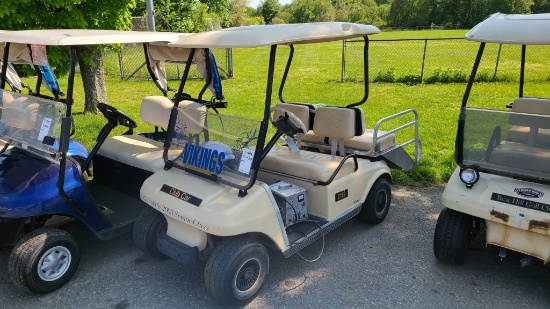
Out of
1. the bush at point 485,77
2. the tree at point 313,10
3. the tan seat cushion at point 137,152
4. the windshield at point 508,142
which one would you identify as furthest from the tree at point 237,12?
the windshield at point 508,142

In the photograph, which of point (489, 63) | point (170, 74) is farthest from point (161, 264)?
point (489, 63)

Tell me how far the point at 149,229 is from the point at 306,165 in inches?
56.3

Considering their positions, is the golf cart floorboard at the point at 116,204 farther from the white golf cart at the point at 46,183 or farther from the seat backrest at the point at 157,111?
the seat backrest at the point at 157,111

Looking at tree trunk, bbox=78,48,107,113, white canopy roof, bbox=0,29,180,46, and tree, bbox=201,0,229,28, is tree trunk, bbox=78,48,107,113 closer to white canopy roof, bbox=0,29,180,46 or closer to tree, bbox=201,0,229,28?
white canopy roof, bbox=0,29,180,46

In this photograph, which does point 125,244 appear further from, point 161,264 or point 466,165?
point 466,165

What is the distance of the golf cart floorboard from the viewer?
3842 mm

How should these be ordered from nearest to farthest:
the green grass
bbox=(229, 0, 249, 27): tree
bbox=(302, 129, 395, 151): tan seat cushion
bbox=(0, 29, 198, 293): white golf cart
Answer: bbox=(0, 29, 198, 293): white golf cart < bbox=(302, 129, 395, 151): tan seat cushion < the green grass < bbox=(229, 0, 249, 27): tree

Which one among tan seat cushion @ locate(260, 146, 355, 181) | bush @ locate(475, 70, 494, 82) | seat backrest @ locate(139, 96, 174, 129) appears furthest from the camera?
bush @ locate(475, 70, 494, 82)

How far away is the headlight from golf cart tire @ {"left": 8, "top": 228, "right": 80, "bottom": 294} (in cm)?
306

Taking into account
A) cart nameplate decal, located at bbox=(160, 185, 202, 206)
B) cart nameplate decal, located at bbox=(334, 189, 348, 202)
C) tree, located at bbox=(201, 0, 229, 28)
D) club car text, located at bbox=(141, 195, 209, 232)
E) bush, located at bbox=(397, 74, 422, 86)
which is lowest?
bush, located at bbox=(397, 74, 422, 86)

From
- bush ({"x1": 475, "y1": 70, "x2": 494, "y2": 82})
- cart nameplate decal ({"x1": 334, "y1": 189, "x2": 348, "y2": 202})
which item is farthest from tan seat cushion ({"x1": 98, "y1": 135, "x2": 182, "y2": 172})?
bush ({"x1": 475, "y1": 70, "x2": 494, "y2": 82})

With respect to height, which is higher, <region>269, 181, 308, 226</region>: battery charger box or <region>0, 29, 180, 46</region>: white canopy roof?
<region>0, 29, 180, 46</region>: white canopy roof

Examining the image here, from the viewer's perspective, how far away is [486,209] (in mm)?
3137

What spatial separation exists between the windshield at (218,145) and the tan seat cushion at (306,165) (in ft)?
2.35
